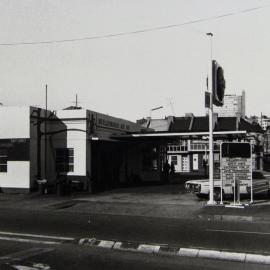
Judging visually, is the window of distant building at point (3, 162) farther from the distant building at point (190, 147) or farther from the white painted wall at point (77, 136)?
the distant building at point (190, 147)

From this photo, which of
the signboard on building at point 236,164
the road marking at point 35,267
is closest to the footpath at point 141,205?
the signboard on building at point 236,164

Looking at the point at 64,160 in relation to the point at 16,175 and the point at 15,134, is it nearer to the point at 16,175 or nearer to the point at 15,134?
the point at 16,175

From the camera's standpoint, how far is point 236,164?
18.6 m

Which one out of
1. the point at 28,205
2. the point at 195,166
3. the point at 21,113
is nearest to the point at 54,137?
the point at 21,113

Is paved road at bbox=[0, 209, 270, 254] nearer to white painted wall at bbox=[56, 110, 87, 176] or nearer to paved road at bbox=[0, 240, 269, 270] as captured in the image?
paved road at bbox=[0, 240, 269, 270]

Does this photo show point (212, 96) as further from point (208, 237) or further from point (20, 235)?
point (20, 235)

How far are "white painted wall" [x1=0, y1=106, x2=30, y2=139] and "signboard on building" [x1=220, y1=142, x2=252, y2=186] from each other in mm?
11467

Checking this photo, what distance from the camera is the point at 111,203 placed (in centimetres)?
2019

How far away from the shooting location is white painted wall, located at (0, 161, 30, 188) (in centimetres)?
2547

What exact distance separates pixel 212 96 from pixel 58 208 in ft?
24.4

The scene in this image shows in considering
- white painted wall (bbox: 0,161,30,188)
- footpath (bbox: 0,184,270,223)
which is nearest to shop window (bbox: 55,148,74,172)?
white painted wall (bbox: 0,161,30,188)

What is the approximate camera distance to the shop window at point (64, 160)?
27.5 m

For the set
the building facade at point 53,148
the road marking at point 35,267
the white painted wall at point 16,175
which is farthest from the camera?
the building facade at point 53,148

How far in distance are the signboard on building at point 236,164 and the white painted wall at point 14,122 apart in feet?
37.6
